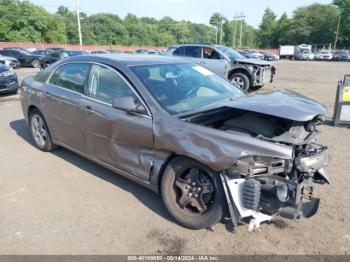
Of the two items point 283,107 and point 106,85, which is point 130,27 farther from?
point 283,107

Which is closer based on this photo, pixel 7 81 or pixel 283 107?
pixel 283 107

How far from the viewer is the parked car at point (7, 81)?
10.4 m

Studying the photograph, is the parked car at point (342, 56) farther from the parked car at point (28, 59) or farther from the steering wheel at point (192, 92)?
the steering wheel at point (192, 92)

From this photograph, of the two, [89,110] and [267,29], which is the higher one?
[267,29]

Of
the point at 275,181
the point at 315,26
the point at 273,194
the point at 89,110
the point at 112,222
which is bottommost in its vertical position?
the point at 112,222

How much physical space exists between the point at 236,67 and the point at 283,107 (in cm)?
916

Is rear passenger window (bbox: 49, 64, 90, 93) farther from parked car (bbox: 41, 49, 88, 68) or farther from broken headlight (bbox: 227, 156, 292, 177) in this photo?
parked car (bbox: 41, 49, 88, 68)

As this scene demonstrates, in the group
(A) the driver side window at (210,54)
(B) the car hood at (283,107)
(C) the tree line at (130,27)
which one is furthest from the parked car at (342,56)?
(B) the car hood at (283,107)

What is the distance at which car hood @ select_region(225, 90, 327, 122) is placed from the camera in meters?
2.73

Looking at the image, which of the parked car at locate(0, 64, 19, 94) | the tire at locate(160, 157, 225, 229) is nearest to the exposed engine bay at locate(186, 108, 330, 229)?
the tire at locate(160, 157, 225, 229)

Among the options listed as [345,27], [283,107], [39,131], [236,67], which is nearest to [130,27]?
[345,27]

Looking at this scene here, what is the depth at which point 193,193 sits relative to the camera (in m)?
3.11

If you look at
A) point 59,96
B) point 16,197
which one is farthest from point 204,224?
point 59,96

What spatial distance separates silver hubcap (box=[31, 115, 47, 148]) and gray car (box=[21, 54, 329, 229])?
85 cm
